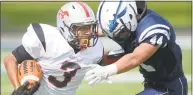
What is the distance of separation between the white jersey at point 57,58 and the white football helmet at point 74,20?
0.04 metres

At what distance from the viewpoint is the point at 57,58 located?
362cm

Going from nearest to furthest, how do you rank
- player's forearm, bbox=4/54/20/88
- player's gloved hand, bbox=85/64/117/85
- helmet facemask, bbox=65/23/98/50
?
player's gloved hand, bbox=85/64/117/85
player's forearm, bbox=4/54/20/88
helmet facemask, bbox=65/23/98/50

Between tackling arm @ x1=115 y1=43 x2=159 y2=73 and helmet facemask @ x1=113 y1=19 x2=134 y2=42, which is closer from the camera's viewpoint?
tackling arm @ x1=115 y1=43 x2=159 y2=73

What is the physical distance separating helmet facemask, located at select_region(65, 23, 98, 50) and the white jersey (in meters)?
0.07

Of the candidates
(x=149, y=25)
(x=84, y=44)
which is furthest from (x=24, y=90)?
(x=149, y=25)

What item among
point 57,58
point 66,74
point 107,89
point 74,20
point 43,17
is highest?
point 74,20

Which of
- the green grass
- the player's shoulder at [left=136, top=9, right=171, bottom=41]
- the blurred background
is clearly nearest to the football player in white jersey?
the player's shoulder at [left=136, top=9, right=171, bottom=41]

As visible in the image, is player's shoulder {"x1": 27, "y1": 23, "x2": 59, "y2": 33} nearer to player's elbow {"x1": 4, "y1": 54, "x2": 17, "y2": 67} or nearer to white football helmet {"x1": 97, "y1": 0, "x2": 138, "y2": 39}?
player's elbow {"x1": 4, "y1": 54, "x2": 17, "y2": 67}

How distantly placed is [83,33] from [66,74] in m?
0.28

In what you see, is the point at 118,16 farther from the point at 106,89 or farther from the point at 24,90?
the point at 106,89

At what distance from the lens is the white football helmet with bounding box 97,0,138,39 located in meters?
3.37

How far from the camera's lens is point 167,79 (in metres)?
3.66

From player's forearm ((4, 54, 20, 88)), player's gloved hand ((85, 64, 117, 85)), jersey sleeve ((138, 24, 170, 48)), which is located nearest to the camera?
player's gloved hand ((85, 64, 117, 85))

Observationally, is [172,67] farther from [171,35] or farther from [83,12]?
[83,12]
